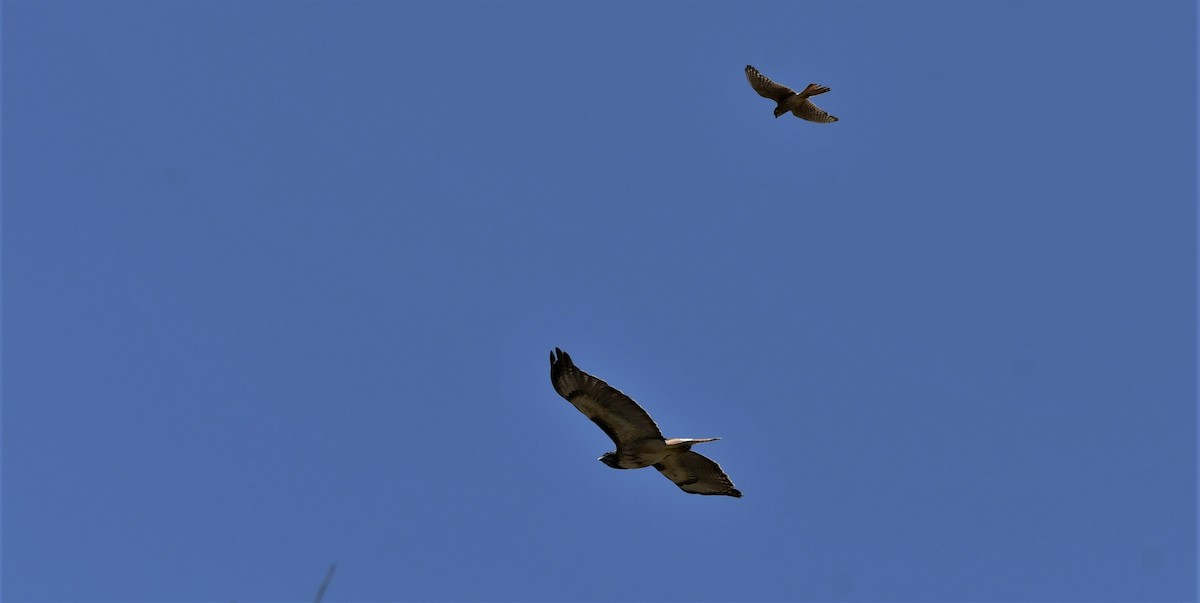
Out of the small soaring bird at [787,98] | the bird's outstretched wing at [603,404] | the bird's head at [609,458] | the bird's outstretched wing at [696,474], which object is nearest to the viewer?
the bird's outstretched wing at [603,404]

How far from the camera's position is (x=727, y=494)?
2142cm

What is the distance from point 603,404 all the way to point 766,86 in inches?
474

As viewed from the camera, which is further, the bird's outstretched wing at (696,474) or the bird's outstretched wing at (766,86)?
the bird's outstretched wing at (766,86)

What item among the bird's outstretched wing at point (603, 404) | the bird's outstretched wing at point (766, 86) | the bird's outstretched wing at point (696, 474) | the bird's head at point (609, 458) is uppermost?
the bird's outstretched wing at point (766, 86)

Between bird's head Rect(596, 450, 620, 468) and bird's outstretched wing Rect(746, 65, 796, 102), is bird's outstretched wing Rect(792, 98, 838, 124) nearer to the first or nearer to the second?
bird's outstretched wing Rect(746, 65, 796, 102)

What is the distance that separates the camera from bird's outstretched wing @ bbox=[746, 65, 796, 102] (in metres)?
27.6

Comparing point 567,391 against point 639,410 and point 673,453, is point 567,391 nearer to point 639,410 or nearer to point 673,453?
point 639,410

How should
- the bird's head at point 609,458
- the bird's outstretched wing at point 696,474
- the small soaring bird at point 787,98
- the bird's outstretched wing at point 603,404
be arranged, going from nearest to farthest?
the bird's outstretched wing at point 603,404, the bird's head at point 609,458, the bird's outstretched wing at point 696,474, the small soaring bird at point 787,98

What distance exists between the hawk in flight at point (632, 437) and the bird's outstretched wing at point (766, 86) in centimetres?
1100

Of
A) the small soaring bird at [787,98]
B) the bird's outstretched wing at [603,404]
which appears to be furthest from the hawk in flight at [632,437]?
the small soaring bird at [787,98]

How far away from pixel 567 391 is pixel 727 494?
4.48 m

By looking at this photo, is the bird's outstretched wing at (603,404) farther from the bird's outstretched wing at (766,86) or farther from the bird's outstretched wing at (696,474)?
the bird's outstretched wing at (766,86)

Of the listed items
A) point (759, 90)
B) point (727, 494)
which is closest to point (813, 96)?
point (759, 90)

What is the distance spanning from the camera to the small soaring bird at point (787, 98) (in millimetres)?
27516
